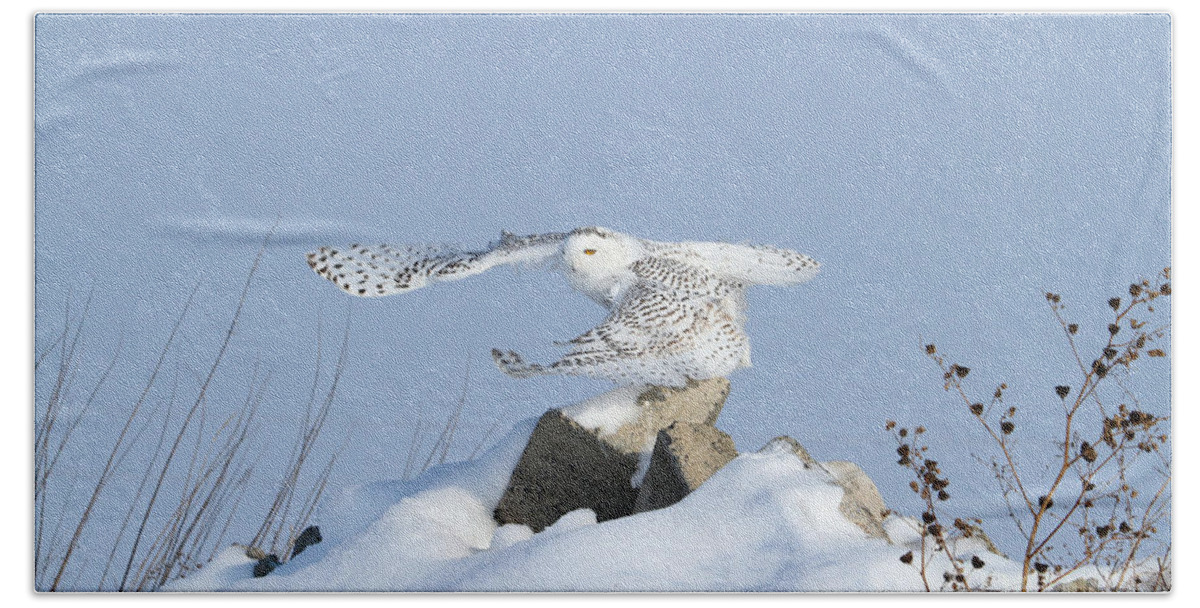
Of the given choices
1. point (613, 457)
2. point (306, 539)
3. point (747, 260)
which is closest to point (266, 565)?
point (306, 539)

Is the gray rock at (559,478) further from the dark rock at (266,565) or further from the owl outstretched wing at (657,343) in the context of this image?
the dark rock at (266,565)

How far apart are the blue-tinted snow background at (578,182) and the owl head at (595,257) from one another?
7 cm

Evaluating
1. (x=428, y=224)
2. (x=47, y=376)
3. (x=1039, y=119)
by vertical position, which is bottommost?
(x=47, y=376)

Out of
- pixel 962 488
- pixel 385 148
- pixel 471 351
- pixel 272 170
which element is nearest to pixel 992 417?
pixel 962 488

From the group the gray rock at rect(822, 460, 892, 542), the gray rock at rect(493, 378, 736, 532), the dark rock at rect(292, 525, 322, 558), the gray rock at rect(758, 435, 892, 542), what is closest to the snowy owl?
the gray rock at rect(493, 378, 736, 532)

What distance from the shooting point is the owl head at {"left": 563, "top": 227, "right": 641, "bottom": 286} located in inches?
130

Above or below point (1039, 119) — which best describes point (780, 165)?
below

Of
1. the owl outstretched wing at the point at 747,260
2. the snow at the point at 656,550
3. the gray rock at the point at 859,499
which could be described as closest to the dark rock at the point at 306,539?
the snow at the point at 656,550

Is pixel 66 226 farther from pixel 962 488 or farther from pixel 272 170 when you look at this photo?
pixel 962 488

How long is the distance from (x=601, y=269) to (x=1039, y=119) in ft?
3.70

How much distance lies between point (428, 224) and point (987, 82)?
139cm

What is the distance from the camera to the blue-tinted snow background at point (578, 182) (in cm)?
336

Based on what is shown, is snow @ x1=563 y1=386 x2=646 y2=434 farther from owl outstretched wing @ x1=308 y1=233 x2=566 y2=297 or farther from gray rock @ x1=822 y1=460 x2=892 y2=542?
gray rock @ x1=822 y1=460 x2=892 y2=542

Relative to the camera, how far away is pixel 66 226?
132 inches
